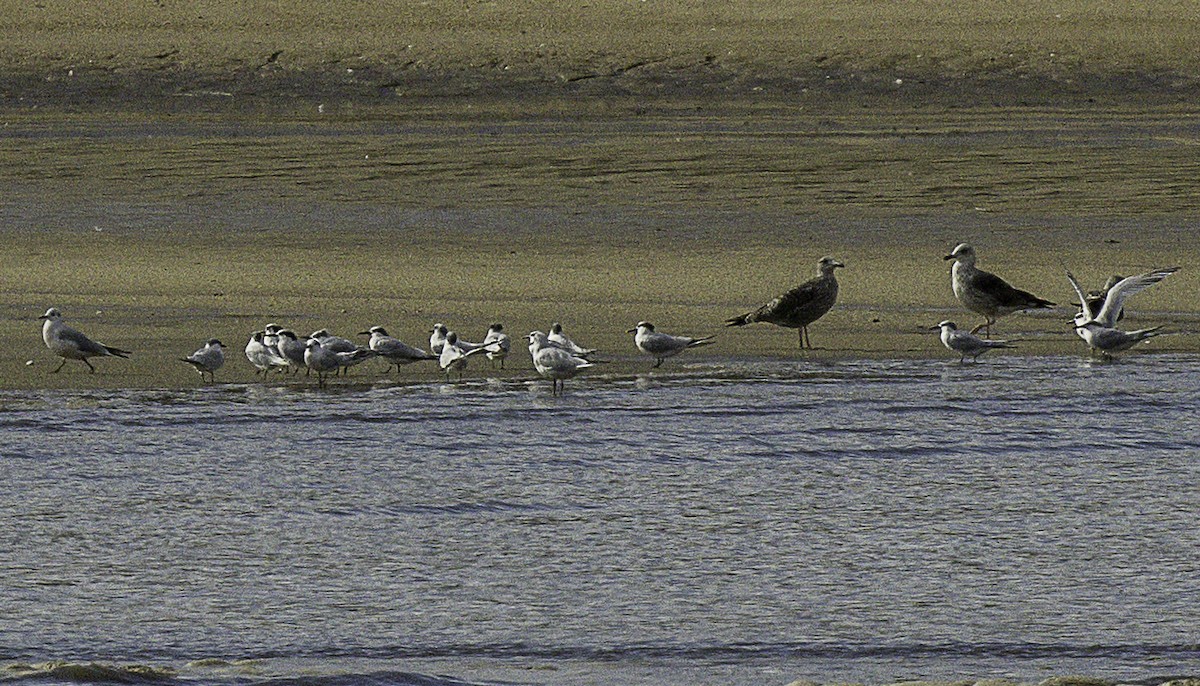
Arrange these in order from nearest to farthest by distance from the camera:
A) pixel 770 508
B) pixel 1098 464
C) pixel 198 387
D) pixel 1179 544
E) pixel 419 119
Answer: pixel 1179 544, pixel 770 508, pixel 1098 464, pixel 198 387, pixel 419 119

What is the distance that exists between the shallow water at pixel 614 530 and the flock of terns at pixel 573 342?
0.20m

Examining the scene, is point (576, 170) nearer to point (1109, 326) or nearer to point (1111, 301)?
point (1111, 301)

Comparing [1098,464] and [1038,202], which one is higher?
[1038,202]

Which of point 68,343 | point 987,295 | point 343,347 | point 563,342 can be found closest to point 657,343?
point 563,342

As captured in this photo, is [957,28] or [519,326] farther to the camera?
[957,28]

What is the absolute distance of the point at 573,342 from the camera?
11.4m

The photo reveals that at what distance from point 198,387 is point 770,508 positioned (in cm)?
360

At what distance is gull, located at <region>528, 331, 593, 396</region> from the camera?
10.4m

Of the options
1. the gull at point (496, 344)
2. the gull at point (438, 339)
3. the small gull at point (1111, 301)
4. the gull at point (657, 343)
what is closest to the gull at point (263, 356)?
the gull at point (438, 339)

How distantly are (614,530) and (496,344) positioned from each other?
10.9 feet

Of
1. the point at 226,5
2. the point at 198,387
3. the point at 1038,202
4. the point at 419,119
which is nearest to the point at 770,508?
the point at 198,387

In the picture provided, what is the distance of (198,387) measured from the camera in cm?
1036

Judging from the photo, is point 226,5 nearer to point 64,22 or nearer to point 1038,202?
point 64,22

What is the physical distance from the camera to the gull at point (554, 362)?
10367 mm
